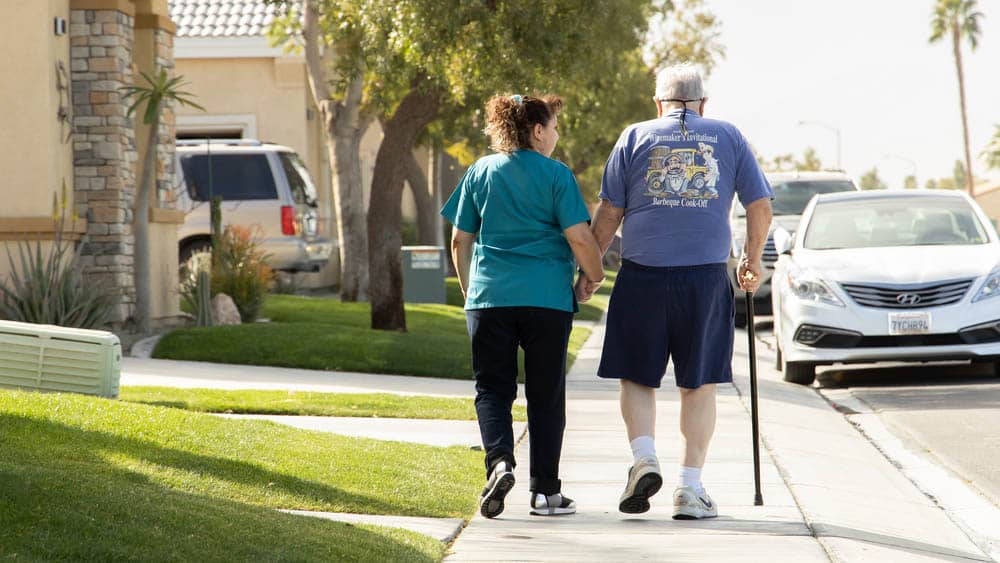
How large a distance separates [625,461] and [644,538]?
2.25m

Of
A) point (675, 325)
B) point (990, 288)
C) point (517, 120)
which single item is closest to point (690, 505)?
point (675, 325)

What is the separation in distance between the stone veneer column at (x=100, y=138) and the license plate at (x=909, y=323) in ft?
25.4

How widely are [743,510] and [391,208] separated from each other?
1161cm

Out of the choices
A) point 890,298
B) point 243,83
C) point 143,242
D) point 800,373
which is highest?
point 243,83

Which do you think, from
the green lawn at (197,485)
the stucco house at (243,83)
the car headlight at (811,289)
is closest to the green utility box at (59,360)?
the green lawn at (197,485)

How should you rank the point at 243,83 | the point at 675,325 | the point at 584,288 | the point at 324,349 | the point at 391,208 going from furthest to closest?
the point at 243,83
the point at 391,208
the point at 324,349
the point at 584,288
the point at 675,325

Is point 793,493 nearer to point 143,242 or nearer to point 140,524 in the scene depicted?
point 140,524

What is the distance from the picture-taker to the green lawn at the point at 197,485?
17.4ft

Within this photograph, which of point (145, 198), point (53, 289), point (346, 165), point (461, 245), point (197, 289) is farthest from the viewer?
point (346, 165)

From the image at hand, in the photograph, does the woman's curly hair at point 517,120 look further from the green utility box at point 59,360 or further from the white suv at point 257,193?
the white suv at point 257,193

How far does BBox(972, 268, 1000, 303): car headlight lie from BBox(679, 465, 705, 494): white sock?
654 cm

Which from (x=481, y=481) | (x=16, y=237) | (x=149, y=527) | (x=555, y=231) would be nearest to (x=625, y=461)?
(x=481, y=481)

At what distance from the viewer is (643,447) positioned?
22.1 feet

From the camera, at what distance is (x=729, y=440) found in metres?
9.40
